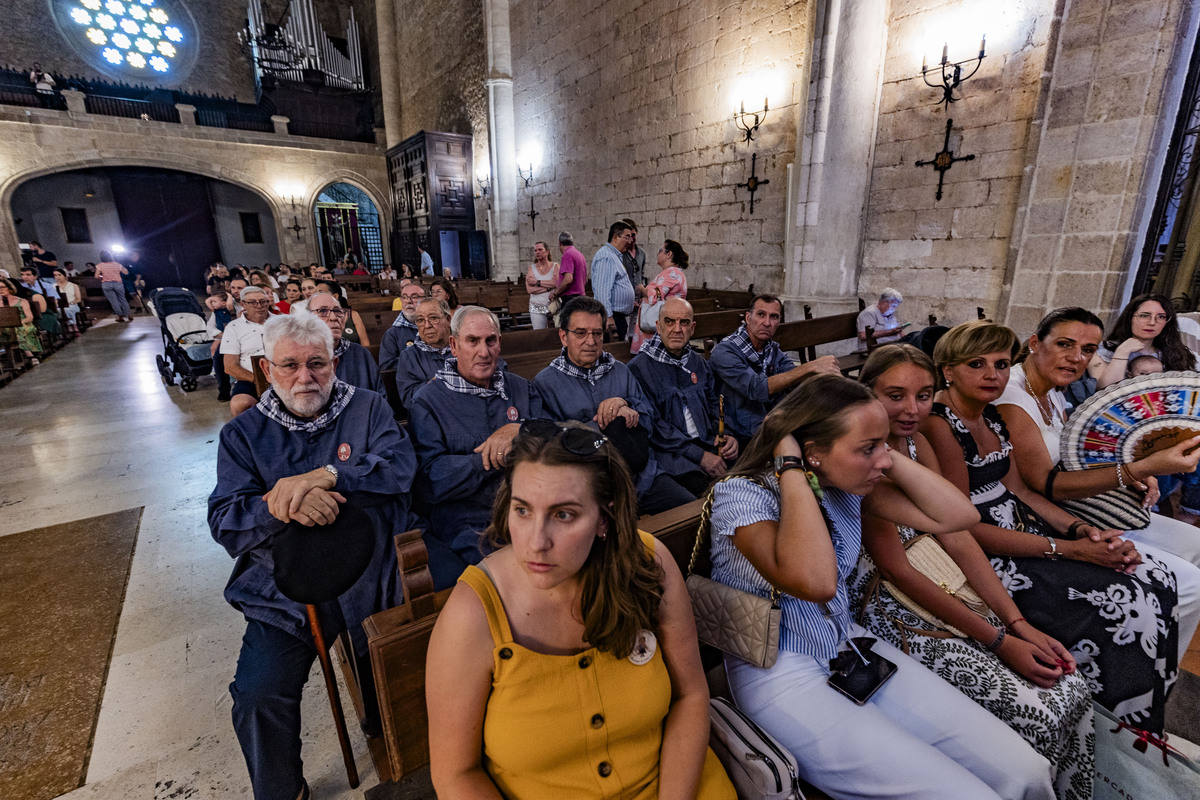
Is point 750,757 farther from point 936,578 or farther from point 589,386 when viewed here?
point 589,386

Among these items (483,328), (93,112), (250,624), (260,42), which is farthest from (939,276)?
(260,42)

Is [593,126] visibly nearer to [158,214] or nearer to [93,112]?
[93,112]

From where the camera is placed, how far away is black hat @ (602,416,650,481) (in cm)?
218

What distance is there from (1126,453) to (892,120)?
A: 165 inches

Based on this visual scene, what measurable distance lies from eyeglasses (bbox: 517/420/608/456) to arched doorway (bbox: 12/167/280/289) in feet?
62.7

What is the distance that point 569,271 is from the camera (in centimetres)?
555

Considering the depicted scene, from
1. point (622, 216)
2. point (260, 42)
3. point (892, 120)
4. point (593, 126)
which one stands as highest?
point (260, 42)

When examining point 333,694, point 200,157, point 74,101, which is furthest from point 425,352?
point 74,101

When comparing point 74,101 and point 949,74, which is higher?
point 74,101

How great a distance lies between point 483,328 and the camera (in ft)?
6.83

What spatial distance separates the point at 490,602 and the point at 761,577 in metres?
0.69

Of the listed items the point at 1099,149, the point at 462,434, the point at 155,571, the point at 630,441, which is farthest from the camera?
the point at 1099,149

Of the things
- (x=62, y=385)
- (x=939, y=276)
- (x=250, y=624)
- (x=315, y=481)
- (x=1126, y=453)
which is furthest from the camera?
(x=62, y=385)

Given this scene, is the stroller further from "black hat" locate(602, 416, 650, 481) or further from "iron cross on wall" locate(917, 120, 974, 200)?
"iron cross on wall" locate(917, 120, 974, 200)
